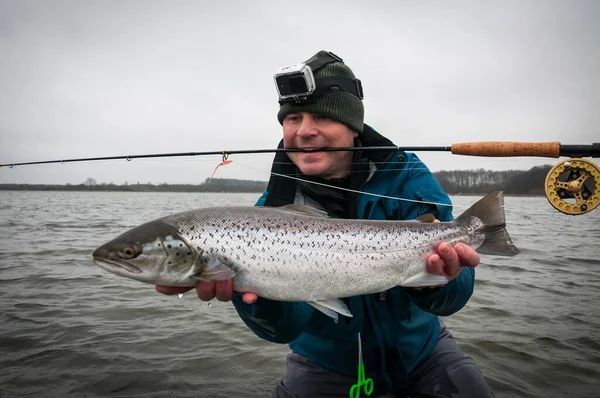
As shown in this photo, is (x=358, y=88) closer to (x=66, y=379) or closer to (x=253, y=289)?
(x=253, y=289)

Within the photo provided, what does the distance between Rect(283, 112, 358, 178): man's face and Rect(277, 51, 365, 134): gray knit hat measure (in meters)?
0.08

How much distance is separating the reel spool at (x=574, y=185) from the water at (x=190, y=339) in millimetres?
2496

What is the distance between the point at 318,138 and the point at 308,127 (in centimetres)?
17

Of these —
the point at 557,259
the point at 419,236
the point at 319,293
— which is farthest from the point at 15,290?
the point at 557,259

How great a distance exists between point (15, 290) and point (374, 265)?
8628mm

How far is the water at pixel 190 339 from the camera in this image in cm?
463

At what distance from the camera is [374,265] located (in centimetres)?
287

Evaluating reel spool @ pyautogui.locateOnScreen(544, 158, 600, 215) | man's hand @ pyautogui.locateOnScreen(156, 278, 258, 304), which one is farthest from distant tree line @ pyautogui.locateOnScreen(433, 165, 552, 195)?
man's hand @ pyautogui.locateOnScreen(156, 278, 258, 304)

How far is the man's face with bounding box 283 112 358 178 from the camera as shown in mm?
3738

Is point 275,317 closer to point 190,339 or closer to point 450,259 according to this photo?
point 450,259

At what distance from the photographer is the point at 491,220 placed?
9.91 feet

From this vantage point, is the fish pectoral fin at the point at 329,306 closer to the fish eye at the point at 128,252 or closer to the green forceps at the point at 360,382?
the green forceps at the point at 360,382

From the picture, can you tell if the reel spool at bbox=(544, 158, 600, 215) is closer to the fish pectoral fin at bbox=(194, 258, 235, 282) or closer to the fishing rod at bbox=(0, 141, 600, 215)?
the fishing rod at bbox=(0, 141, 600, 215)

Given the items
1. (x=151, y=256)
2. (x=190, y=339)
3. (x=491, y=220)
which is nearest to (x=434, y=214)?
(x=491, y=220)
